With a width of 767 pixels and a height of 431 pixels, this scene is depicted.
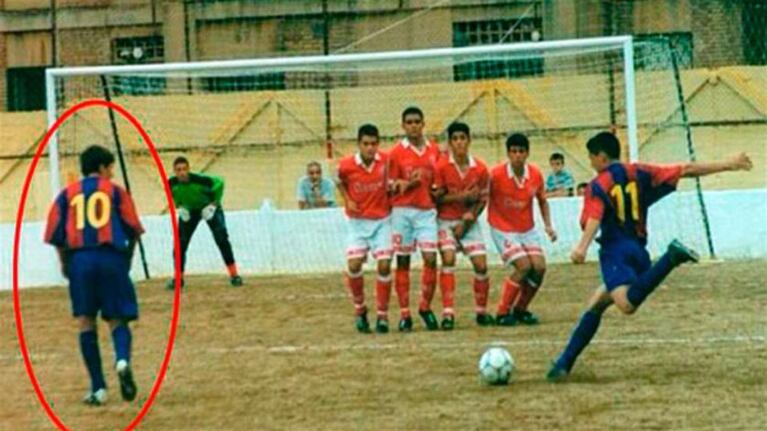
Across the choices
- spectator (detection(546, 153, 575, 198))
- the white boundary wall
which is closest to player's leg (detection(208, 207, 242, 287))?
the white boundary wall

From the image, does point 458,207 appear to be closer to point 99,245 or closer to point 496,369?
point 496,369

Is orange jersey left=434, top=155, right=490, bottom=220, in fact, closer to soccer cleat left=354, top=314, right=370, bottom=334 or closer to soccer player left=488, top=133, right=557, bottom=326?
soccer player left=488, top=133, right=557, bottom=326

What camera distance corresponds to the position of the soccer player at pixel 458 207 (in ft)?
55.3

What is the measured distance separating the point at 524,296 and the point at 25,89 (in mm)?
25310

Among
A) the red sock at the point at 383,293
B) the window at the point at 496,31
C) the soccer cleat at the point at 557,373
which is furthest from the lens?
the window at the point at 496,31

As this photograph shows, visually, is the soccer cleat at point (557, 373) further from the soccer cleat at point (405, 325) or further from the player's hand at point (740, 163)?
the soccer cleat at point (405, 325)

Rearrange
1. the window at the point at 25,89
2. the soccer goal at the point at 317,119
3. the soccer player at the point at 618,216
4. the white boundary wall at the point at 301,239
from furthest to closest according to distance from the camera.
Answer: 1. the window at the point at 25,89
2. the soccer goal at the point at 317,119
3. the white boundary wall at the point at 301,239
4. the soccer player at the point at 618,216

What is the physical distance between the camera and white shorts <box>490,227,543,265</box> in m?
17.1

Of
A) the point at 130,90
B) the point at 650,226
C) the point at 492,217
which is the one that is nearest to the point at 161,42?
the point at 130,90

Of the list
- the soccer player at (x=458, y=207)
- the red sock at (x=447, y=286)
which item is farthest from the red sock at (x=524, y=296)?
the red sock at (x=447, y=286)

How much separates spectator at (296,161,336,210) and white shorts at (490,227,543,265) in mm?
10255

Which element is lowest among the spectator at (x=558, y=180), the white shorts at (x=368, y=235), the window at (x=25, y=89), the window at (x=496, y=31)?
the white shorts at (x=368, y=235)

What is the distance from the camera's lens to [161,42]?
130ft

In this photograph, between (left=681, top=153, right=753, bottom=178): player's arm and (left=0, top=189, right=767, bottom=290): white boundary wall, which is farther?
(left=0, top=189, right=767, bottom=290): white boundary wall
